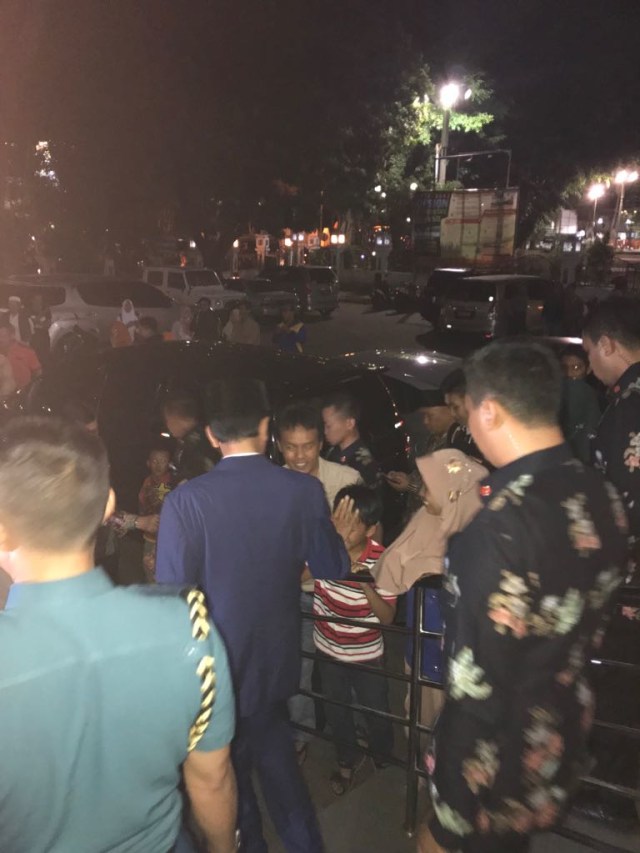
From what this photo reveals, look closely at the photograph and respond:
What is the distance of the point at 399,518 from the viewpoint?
17.2ft

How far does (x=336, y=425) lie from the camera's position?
165 inches

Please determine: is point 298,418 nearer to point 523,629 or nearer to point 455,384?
point 455,384

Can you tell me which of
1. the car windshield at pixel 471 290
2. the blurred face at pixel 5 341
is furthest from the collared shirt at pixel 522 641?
the car windshield at pixel 471 290

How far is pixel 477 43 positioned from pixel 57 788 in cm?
4279

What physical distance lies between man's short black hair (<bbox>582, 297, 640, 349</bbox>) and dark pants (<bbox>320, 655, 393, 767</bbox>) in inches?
72.8

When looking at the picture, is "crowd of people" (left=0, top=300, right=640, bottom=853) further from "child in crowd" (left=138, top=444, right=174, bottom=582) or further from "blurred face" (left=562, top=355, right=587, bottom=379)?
"blurred face" (left=562, top=355, right=587, bottom=379)

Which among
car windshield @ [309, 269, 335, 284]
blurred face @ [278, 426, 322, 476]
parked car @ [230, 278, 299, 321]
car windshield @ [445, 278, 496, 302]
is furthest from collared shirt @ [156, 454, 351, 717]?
car windshield @ [309, 269, 335, 284]

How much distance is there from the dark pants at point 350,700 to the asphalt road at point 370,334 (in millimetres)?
13552

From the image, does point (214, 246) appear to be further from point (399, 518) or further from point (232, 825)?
point (232, 825)

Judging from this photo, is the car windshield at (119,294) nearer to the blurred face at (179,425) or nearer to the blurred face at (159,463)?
the blurred face at (159,463)

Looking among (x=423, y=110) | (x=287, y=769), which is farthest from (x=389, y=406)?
(x=423, y=110)

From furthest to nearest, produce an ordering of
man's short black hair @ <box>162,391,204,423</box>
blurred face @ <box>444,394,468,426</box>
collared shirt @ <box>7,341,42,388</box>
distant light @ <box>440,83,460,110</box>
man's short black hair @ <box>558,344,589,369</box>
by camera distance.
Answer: distant light @ <box>440,83,460,110</box> → collared shirt @ <box>7,341,42,388</box> → man's short black hair @ <box>558,344,589,369</box> → man's short black hair @ <box>162,391,204,423</box> → blurred face @ <box>444,394,468,426</box>

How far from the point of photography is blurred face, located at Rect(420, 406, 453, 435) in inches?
171

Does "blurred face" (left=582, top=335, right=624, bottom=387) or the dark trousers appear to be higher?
"blurred face" (left=582, top=335, right=624, bottom=387)
